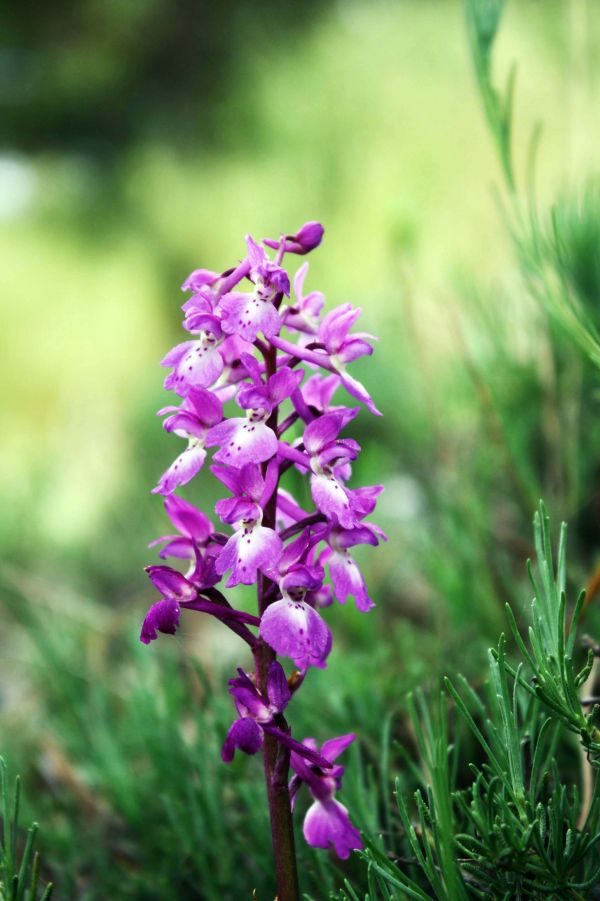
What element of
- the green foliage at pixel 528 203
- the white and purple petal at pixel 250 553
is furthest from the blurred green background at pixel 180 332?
the white and purple petal at pixel 250 553

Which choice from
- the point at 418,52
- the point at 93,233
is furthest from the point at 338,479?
the point at 93,233

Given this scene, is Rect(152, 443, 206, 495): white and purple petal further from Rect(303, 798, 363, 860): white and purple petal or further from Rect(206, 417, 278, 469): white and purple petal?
Rect(303, 798, 363, 860): white and purple petal

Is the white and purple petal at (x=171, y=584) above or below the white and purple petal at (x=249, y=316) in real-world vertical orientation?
below

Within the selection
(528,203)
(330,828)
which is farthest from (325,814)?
(528,203)

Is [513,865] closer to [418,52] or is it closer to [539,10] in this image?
[539,10]

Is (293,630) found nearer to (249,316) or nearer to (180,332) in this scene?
(249,316)

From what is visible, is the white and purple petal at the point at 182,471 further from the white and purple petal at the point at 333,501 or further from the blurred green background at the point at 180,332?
the blurred green background at the point at 180,332
